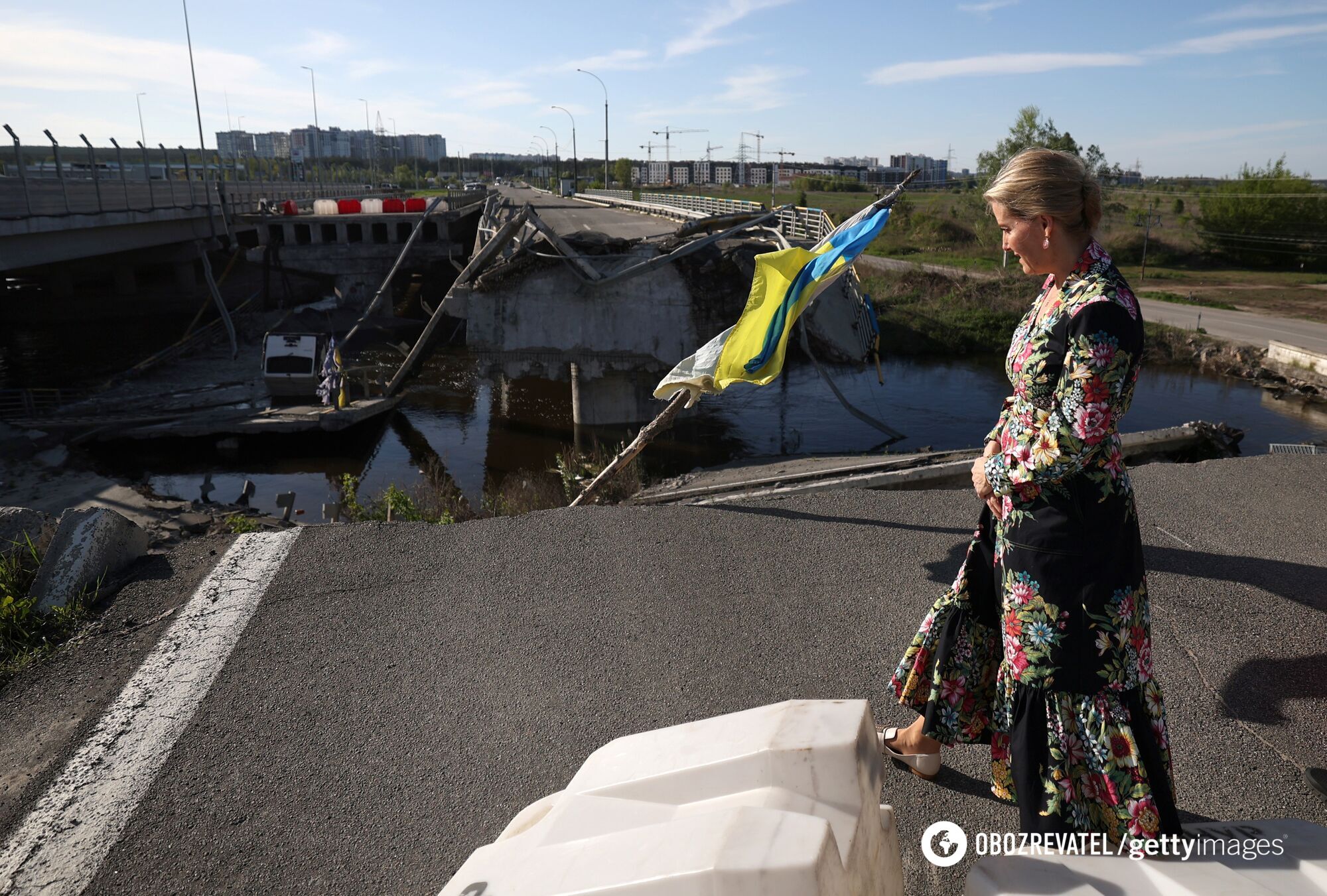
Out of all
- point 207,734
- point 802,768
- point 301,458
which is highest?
point 802,768

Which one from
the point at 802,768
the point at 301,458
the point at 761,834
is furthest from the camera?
the point at 301,458

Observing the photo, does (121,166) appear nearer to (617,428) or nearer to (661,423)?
(617,428)

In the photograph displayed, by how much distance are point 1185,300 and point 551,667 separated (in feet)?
129

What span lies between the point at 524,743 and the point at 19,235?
22381mm

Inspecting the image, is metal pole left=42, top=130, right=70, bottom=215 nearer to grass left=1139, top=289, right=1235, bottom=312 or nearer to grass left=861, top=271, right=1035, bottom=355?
grass left=861, top=271, right=1035, bottom=355

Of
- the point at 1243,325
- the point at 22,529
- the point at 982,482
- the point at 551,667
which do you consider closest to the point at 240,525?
the point at 22,529

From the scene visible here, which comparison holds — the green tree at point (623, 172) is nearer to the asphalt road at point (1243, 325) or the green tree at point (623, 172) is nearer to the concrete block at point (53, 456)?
the asphalt road at point (1243, 325)

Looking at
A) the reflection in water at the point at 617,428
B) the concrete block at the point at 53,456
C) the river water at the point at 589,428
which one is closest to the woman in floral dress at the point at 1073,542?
the river water at the point at 589,428

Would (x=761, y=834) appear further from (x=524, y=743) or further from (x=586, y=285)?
(x=586, y=285)

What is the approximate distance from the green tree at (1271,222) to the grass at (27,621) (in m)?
57.0

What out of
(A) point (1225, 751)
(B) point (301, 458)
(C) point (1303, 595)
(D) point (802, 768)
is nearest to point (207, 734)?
(D) point (802, 768)

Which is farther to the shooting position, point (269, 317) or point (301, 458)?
point (269, 317)

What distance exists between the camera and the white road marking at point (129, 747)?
10.5 ft

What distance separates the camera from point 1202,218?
51.3 m
